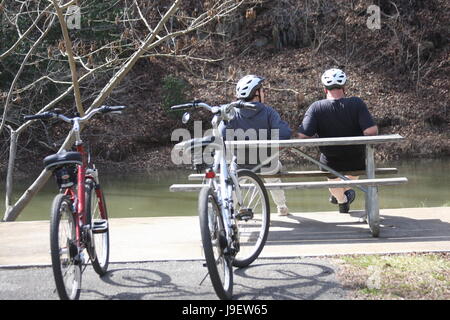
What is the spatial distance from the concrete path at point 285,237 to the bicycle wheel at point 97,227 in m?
0.30

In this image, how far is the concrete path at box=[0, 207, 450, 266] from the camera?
5695mm

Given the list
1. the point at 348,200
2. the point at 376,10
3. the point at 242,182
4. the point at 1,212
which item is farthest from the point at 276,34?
the point at 242,182

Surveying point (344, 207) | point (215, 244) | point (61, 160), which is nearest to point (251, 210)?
point (215, 244)

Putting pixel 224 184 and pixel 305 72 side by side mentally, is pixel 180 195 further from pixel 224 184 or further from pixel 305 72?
pixel 224 184

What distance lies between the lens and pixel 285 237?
631cm

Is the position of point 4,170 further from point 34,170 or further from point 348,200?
point 348,200

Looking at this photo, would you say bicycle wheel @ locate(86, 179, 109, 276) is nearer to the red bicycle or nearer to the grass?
the red bicycle

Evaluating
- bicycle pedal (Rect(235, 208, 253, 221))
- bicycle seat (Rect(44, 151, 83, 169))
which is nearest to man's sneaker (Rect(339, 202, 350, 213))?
bicycle pedal (Rect(235, 208, 253, 221))

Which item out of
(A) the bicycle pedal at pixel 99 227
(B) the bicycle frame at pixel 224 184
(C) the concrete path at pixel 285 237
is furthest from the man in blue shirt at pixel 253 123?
(A) the bicycle pedal at pixel 99 227

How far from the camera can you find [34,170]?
19688 millimetres

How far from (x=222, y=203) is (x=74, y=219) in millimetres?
987

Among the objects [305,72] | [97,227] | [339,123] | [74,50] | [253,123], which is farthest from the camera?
[305,72]

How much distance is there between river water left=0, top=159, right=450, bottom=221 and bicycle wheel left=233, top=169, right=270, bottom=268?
23.5 feet
